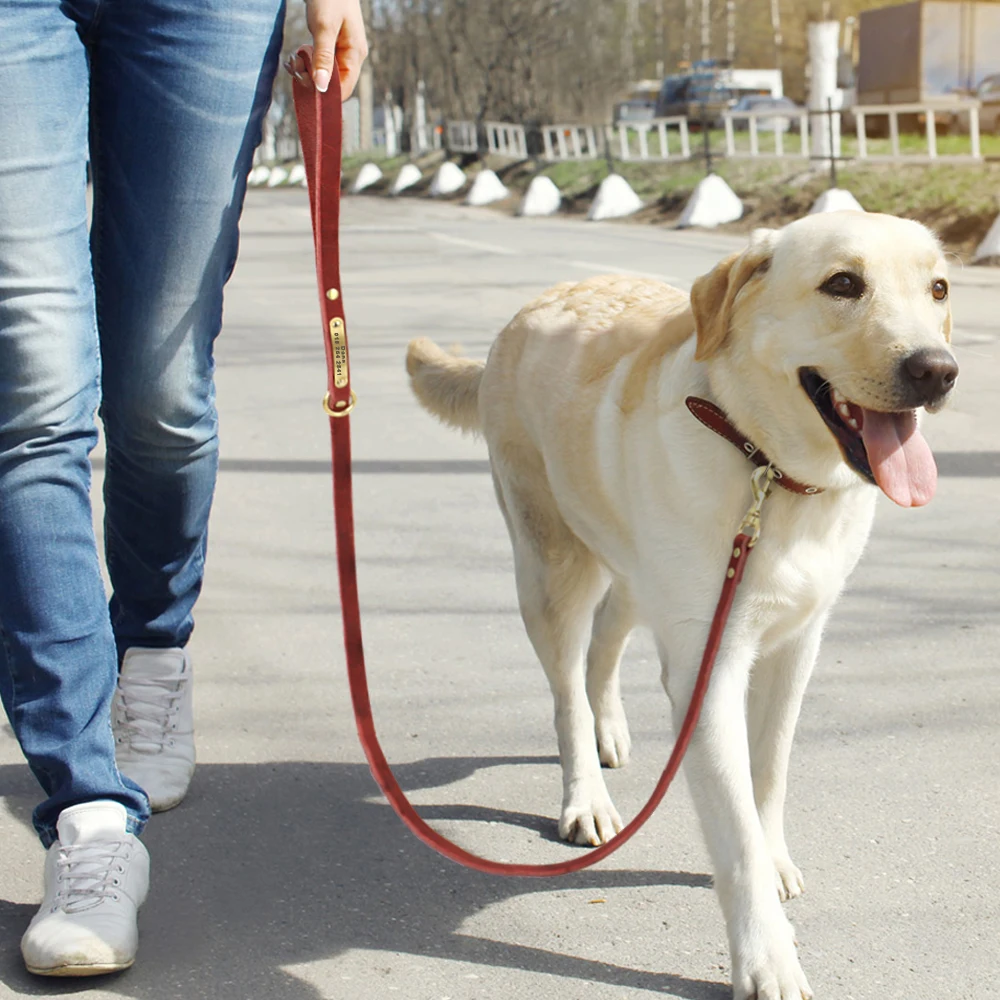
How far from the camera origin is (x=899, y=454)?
7.89 ft

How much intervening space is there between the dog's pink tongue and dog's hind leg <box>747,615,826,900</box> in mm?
420

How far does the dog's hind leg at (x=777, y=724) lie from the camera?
2.71 meters

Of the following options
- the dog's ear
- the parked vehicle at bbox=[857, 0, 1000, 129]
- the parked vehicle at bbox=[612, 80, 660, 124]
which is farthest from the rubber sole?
the parked vehicle at bbox=[612, 80, 660, 124]

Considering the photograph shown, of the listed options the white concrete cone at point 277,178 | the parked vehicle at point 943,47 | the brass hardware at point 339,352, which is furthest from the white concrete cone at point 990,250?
Result: the white concrete cone at point 277,178

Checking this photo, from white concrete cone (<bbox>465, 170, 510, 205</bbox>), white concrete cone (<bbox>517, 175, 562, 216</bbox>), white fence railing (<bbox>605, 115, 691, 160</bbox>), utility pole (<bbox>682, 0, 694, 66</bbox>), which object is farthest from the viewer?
utility pole (<bbox>682, 0, 694, 66</bbox>)

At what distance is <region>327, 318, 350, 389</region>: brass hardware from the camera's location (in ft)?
8.20

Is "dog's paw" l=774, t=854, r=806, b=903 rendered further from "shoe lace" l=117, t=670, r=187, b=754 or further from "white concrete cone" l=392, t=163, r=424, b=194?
"white concrete cone" l=392, t=163, r=424, b=194

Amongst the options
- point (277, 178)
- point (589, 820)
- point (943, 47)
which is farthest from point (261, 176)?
point (589, 820)

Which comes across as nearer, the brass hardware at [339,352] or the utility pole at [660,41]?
the brass hardware at [339,352]

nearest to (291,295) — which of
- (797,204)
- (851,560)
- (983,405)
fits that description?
(983,405)

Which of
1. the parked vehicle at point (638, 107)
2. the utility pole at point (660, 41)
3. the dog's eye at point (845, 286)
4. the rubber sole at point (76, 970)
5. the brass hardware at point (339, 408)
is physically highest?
the utility pole at point (660, 41)

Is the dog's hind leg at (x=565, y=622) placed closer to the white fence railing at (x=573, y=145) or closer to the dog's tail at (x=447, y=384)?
the dog's tail at (x=447, y=384)

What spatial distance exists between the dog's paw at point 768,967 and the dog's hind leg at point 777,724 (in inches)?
15.7

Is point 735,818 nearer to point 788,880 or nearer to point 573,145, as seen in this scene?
point 788,880
